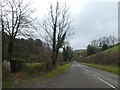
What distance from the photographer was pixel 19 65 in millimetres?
37531

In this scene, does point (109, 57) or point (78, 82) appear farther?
point (109, 57)

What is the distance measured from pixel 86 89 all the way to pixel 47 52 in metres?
40.8

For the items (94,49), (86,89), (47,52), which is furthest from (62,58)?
(86,89)

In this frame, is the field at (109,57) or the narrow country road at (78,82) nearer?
the narrow country road at (78,82)

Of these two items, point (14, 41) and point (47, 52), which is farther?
point (47, 52)

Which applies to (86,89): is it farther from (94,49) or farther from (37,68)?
(94,49)

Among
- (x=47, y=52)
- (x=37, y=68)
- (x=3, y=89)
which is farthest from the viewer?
(x=47, y=52)

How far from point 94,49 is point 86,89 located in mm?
146564

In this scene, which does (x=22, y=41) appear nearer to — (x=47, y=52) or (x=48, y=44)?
(x=48, y=44)

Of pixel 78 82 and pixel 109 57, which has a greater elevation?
pixel 109 57

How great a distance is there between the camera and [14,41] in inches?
1382

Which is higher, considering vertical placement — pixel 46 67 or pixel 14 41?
pixel 14 41

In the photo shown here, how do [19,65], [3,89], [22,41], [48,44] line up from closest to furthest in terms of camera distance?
1. [3,89]
2. [22,41]
3. [19,65]
4. [48,44]

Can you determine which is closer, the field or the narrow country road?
the narrow country road
